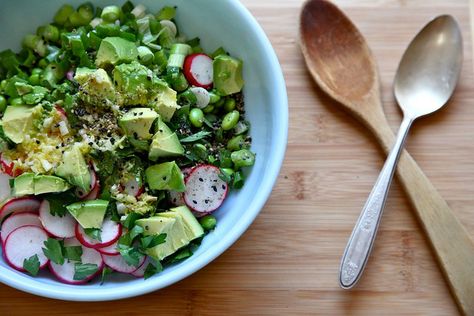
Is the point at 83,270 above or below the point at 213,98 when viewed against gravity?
below

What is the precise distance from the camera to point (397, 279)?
1827mm

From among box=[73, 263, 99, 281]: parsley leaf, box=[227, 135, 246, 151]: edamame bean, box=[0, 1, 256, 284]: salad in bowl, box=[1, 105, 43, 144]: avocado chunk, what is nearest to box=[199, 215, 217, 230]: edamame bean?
box=[0, 1, 256, 284]: salad in bowl

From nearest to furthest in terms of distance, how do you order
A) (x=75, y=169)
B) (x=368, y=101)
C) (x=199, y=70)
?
(x=75, y=169), (x=199, y=70), (x=368, y=101)

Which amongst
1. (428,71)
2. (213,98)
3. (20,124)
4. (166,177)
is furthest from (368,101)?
(20,124)

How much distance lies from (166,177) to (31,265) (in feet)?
1.47

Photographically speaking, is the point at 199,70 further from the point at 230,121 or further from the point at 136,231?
the point at 136,231

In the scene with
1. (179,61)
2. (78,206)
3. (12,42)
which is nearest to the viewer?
(78,206)

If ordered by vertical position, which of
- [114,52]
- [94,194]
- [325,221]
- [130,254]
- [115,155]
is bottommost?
[325,221]

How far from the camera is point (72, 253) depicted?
1.67 meters

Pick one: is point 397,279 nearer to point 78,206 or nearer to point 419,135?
point 419,135

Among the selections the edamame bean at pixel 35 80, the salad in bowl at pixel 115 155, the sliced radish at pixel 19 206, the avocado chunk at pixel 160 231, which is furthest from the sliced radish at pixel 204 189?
the edamame bean at pixel 35 80

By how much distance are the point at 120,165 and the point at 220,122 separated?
1.09 feet

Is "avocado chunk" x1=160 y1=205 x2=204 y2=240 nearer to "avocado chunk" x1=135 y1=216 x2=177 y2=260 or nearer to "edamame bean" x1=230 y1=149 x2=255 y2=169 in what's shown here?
"avocado chunk" x1=135 y1=216 x2=177 y2=260

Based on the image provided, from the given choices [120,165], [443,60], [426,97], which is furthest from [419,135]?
[120,165]
